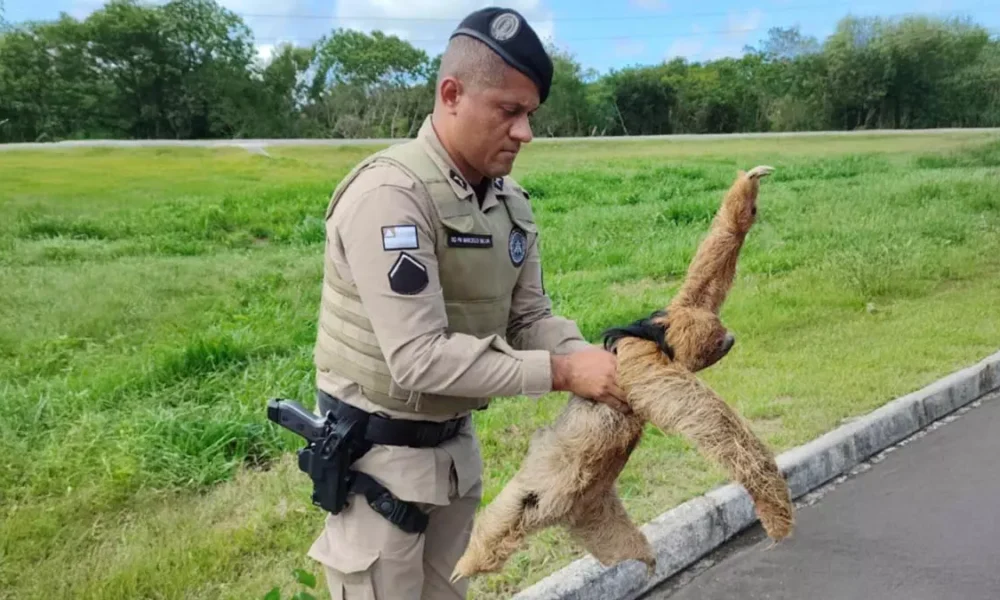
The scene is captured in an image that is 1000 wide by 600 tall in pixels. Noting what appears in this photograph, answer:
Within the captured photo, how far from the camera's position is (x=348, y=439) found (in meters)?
1.98

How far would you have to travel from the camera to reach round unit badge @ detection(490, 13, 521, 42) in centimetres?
182

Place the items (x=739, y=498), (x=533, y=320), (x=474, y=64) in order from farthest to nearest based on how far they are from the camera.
→ (x=739, y=498) < (x=533, y=320) < (x=474, y=64)

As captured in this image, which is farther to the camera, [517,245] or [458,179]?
[517,245]

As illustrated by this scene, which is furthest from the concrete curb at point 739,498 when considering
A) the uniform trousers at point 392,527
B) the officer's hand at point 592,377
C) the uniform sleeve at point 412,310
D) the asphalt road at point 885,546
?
the uniform sleeve at point 412,310

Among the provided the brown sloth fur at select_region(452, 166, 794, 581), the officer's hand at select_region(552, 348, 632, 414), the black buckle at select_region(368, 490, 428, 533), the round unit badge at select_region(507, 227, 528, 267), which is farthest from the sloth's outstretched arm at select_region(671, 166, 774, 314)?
the black buckle at select_region(368, 490, 428, 533)

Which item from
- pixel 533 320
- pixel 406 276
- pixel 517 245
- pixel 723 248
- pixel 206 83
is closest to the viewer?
pixel 406 276

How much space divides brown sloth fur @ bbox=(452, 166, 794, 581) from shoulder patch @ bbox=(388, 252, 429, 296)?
0.44 metres

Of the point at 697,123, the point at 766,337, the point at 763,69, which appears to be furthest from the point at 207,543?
the point at 763,69

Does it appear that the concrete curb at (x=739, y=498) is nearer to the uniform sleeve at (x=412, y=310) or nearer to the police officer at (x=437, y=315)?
the police officer at (x=437, y=315)

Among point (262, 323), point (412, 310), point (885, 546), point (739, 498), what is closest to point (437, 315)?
point (412, 310)

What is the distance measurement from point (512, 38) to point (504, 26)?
0.04m

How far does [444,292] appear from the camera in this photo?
6.31ft

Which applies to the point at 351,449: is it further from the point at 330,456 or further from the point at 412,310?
the point at 412,310

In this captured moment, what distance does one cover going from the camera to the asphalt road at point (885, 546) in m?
3.44
